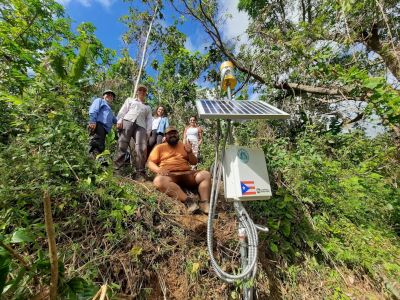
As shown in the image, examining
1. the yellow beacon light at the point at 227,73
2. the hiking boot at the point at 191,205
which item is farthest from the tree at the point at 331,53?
the hiking boot at the point at 191,205

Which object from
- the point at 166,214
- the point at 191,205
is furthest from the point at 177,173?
the point at 166,214

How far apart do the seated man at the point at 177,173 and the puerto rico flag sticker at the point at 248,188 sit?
0.99m

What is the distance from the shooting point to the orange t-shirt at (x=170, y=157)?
9.60ft

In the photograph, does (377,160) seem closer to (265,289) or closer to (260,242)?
(260,242)

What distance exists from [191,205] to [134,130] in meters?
1.99

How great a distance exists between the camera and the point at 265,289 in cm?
173

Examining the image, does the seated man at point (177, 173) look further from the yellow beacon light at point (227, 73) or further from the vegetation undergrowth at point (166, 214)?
the yellow beacon light at point (227, 73)

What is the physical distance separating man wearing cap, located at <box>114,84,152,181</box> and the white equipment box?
2034mm

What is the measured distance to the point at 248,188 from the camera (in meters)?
1.56

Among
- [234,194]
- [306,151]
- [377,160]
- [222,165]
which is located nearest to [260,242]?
[234,194]

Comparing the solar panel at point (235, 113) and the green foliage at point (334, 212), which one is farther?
the green foliage at point (334, 212)

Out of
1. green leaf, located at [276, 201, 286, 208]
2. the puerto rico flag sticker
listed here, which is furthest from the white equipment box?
green leaf, located at [276, 201, 286, 208]

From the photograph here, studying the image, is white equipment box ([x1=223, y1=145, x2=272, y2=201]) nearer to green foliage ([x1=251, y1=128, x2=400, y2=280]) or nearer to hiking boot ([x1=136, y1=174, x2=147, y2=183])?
green foliage ([x1=251, y1=128, x2=400, y2=280])

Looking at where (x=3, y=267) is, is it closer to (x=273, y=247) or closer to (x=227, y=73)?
(x=227, y=73)
